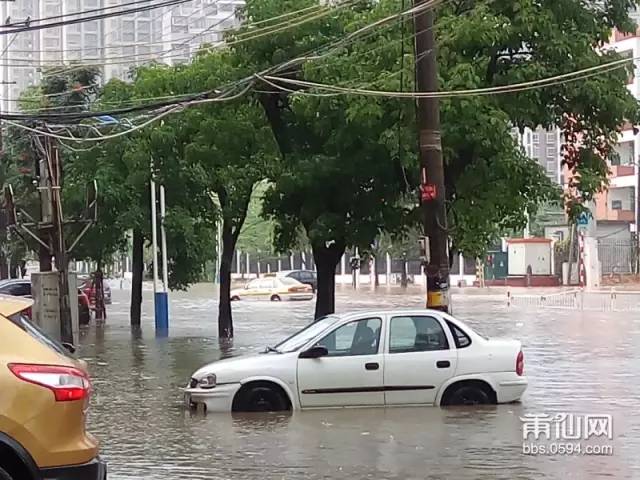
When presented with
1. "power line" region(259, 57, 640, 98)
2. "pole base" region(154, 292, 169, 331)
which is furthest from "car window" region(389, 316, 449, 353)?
"pole base" region(154, 292, 169, 331)

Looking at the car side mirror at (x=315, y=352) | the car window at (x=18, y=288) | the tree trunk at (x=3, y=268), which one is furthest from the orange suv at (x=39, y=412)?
the tree trunk at (x=3, y=268)

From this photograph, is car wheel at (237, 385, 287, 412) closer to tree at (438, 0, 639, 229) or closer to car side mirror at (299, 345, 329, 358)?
car side mirror at (299, 345, 329, 358)

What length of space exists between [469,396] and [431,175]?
319 cm

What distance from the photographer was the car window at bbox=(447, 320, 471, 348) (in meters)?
13.7

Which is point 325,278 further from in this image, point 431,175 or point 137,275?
point 137,275

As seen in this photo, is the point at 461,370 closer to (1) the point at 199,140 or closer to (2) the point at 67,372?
(2) the point at 67,372

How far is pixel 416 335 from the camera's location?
13734 millimetres

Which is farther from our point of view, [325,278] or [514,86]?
[325,278]

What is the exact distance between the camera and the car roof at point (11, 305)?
21.6 feet

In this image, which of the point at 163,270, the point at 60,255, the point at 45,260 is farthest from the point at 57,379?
the point at 163,270

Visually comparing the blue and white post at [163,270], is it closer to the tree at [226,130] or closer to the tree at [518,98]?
the tree at [226,130]

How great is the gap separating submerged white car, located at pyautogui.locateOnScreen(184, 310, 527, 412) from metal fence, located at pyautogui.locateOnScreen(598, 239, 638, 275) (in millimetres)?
54861

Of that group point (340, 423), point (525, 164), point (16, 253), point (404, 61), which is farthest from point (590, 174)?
point (16, 253)

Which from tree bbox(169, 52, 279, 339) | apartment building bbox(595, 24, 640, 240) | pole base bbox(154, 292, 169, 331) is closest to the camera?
tree bbox(169, 52, 279, 339)
